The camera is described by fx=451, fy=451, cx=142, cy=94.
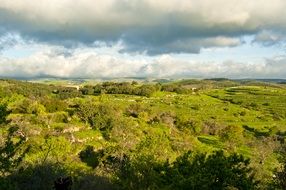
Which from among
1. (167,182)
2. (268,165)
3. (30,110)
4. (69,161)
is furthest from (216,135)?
(167,182)

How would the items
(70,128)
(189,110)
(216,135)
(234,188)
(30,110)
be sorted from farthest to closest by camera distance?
(189,110), (216,135), (30,110), (70,128), (234,188)

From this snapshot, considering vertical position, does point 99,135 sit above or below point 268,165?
above

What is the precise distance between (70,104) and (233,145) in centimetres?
4315

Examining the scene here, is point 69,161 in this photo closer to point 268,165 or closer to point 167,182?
point 167,182

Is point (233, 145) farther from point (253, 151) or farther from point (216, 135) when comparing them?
point (216, 135)

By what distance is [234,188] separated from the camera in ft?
117

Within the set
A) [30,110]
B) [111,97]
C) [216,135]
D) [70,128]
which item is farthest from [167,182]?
[111,97]

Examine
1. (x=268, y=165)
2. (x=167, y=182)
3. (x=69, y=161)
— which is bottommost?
(x=268, y=165)

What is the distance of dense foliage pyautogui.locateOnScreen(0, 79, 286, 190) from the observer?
36625 millimetres

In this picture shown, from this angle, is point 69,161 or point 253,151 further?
point 253,151

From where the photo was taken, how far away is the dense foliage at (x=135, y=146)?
36625 millimetres

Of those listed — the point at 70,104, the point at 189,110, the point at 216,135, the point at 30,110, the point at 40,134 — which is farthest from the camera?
the point at 189,110

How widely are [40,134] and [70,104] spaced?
31.4 metres

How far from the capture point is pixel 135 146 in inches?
3255
